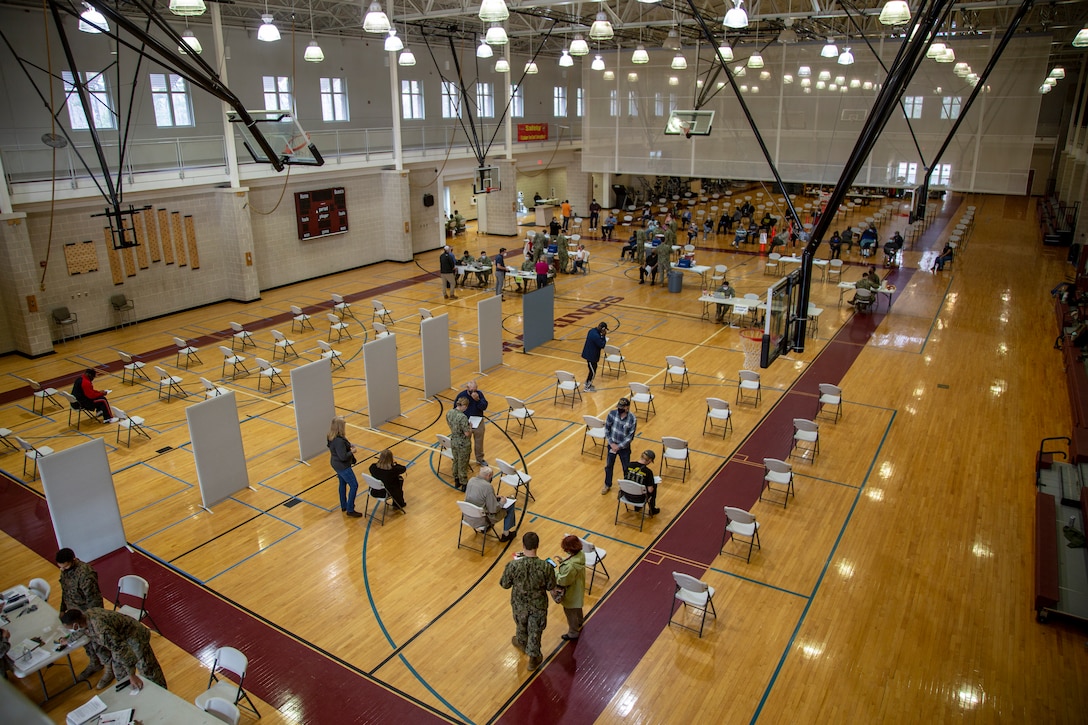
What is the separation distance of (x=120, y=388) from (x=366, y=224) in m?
13.2

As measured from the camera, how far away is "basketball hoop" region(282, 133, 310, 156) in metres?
15.7

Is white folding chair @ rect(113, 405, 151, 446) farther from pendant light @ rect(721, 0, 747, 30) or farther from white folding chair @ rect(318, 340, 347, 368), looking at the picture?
pendant light @ rect(721, 0, 747, 30)

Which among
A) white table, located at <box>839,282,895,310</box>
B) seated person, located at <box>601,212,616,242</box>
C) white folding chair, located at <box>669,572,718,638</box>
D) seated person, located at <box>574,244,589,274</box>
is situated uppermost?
seated person, located at <box>601,212,616,242</box>

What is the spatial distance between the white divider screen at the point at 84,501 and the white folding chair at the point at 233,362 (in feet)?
21.4

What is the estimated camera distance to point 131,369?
16.8m

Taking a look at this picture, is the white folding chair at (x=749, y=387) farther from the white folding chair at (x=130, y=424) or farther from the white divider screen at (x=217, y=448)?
the white folding chair at (x=130, y=424)

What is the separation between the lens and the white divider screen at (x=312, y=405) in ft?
40.6

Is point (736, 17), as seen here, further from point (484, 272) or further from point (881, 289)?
point (484, 272)

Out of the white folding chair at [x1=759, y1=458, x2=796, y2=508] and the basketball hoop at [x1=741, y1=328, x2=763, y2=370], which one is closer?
the white folding chair at [x1=759, y1=458, x2=796, y2=508]

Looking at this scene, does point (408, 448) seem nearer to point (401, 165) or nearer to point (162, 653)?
point (162, 653)

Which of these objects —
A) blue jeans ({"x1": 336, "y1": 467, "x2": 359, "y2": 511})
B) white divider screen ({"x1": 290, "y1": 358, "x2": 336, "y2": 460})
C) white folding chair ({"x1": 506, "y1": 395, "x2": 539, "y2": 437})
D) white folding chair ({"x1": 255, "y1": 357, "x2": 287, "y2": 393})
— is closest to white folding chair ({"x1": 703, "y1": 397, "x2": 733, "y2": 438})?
white folding chair ({"x1": 506, "y1": 395, "x2": 539, "y2": 437})

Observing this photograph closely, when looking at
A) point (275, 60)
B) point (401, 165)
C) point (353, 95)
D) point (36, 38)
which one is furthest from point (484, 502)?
point (353, 95)

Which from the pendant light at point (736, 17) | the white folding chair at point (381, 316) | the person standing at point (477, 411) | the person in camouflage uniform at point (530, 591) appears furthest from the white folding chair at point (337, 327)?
the person in camouflage uniform at point (530, 591)

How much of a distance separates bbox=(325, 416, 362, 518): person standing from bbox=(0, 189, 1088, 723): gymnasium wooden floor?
356mm
